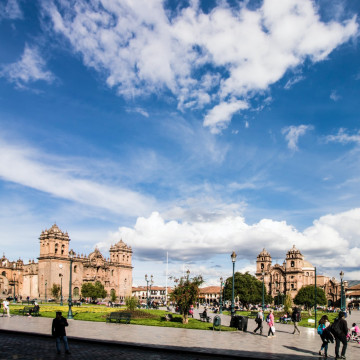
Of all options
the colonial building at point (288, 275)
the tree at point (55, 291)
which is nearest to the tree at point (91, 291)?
the tree at point (55, 291)

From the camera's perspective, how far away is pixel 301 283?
391ft

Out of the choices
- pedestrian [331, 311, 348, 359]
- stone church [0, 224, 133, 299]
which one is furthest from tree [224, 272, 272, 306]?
pedestrian [331, 311, 348, 359]

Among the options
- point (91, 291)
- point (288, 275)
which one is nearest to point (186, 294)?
point (91, 291)

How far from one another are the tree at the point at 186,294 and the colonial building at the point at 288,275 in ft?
298

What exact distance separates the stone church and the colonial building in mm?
41097

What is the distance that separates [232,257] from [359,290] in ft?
424

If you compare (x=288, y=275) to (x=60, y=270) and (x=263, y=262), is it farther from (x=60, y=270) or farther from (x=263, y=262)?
(x=60, y=270)

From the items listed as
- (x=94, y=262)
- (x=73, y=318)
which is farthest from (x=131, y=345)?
(x=94, y=262)

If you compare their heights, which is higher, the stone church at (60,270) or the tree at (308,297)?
the stone church at (60,270)

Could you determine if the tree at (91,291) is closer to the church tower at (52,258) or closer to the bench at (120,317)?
the church tower at (52,258)

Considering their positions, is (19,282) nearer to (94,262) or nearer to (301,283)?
(94,262)

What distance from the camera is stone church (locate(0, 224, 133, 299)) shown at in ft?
284

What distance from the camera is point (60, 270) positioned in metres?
86.8

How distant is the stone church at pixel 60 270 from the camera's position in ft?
284
